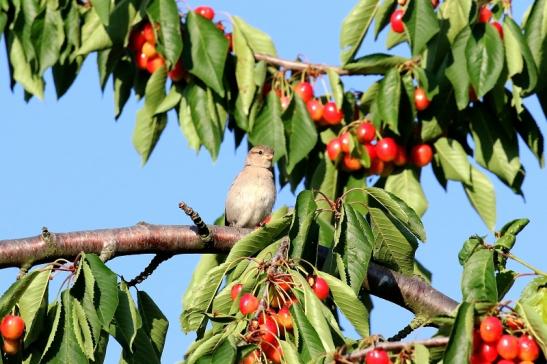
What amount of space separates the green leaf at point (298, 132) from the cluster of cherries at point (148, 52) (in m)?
0.55

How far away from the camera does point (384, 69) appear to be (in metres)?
6.69

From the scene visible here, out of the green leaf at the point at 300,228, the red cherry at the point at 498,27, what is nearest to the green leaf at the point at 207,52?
the red cherry at the point at 498,27

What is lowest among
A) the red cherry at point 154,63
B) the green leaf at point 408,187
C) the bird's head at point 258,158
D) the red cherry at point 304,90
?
the bird's head at point 258,158

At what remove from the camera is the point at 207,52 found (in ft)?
20.4

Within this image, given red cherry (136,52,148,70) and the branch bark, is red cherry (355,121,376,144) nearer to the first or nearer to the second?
red cherry (136,52,148,70)

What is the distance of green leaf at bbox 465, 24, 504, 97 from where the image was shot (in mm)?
5562

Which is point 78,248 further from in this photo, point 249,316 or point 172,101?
point 172,101

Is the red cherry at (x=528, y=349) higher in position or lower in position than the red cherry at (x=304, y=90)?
lower

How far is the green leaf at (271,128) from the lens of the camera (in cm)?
644

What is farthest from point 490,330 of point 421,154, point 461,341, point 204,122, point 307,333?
point 421,154

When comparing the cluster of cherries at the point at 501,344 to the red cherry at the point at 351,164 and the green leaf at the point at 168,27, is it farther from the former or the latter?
the red cherry at the point at 351,164

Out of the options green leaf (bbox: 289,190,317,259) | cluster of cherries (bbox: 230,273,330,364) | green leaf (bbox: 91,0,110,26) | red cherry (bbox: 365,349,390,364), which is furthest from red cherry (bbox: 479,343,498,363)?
green leaf (bbox: 91,0,110,26)

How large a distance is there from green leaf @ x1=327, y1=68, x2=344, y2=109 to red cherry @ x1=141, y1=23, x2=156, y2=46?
1.02m

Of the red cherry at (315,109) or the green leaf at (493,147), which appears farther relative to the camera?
the red cherry at (315,109)
